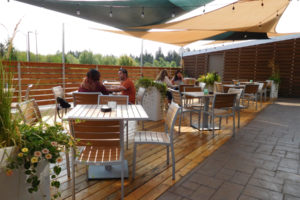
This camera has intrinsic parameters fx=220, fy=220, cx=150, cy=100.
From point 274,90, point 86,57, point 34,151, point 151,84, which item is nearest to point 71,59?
point 86,57

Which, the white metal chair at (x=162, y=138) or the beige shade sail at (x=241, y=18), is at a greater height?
the beige shade sail at (x=241, y=18)

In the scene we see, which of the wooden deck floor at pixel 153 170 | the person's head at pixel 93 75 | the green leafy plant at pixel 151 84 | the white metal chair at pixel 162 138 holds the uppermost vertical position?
the person's head at pixel 93 75

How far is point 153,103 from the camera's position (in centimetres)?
542

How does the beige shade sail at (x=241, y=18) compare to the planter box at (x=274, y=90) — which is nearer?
the beige shade sail at (x=241, y=18)

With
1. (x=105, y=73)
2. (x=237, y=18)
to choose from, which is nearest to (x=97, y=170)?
(x=237, y=18)

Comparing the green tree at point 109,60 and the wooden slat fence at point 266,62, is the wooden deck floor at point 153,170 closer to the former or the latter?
the green tree at point 109,60

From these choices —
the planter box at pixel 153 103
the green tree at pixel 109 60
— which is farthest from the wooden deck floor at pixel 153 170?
the green tree at pixel 109 60

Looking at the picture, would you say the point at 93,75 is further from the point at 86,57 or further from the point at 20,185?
the point at 86,57

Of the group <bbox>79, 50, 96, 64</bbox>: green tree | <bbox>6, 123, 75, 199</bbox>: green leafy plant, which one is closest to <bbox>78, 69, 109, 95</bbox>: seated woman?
<bbox>6, 123, 75, 199</bbox>: green leafy plant

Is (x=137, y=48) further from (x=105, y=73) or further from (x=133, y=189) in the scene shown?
(x=133, y=189)

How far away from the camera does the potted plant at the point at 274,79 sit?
35.5 ft

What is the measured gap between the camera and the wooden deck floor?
2270 mm

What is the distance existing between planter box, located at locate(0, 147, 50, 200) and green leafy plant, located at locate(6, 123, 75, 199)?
30 millimetres

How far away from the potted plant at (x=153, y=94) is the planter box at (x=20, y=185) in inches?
160
